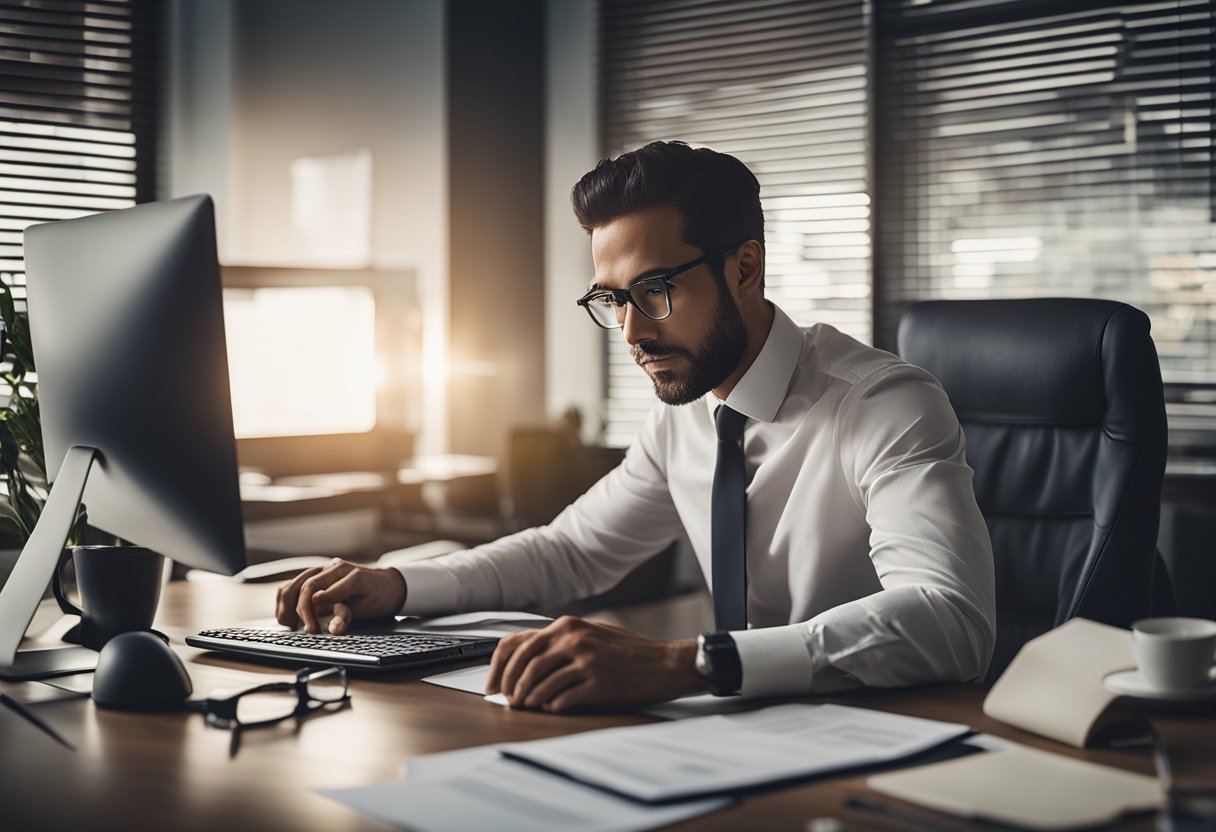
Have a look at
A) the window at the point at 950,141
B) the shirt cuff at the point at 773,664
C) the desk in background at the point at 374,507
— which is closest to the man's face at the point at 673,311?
the shirt cuff at the point at 773,664

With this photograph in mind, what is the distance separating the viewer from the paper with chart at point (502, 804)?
2.58 ft

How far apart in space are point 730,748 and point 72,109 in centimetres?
358

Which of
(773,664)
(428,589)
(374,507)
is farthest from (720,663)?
(374,507)

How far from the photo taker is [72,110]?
12.4 ft

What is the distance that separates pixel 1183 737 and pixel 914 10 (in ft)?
10.7

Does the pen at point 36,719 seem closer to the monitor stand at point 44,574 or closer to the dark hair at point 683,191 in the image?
the monitor stand at point 44,574

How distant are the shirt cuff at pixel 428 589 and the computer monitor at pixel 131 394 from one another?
316 mm

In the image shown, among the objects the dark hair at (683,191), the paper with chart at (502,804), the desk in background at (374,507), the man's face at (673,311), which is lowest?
the desk in background at (374,507)

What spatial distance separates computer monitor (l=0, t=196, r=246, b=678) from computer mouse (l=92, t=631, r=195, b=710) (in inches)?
4.9

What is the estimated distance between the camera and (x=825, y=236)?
4.02m

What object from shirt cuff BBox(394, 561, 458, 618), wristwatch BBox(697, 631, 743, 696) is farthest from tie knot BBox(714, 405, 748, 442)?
wristwatch BBox(697, 631, 743, 696)

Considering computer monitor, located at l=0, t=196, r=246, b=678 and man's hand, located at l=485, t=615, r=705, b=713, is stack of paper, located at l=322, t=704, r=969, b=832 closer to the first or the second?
man's hand, located at l=485, t=615, r=705, b=713

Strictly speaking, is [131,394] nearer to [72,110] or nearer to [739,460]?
[739,460]

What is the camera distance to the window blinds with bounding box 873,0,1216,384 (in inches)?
134
